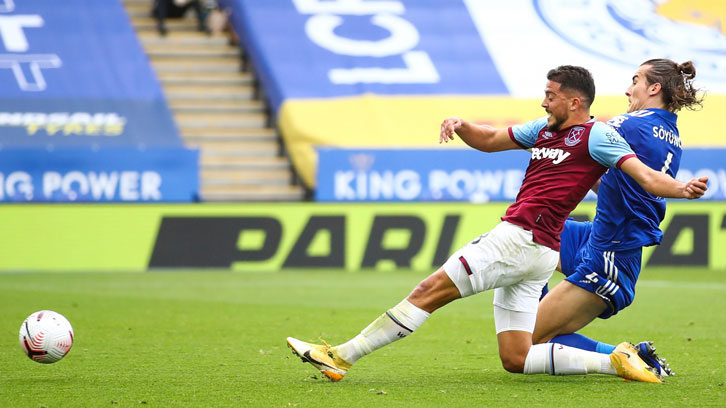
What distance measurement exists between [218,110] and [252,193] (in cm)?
259

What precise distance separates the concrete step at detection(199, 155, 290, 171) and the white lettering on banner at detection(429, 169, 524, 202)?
3202 millimetres

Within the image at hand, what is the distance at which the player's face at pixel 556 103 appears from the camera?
232 inches

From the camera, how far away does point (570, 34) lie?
72.6 ft

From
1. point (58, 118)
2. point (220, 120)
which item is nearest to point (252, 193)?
point (220, 120)

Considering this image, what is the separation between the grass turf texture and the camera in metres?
5.63

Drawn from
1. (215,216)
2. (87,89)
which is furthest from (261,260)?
(87,89)

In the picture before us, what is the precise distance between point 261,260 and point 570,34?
9.78 meters

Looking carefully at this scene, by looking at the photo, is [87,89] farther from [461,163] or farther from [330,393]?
[330,393]

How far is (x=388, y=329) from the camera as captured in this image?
588cm

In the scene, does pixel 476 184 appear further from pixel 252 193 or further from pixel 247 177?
pixel 247 177

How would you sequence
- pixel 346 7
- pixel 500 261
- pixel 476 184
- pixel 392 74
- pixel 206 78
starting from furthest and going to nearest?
pixel 346 7 → pixel 206 78 → pixel 392 74 → pixel 476 184 → pixel 500 261

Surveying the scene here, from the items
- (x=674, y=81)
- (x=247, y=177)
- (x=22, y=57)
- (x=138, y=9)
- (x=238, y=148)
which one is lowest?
(x=247, y=177)

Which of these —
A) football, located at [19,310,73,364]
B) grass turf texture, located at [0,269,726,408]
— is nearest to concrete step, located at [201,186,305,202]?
grass turf texture, located at [0,269,726,408]

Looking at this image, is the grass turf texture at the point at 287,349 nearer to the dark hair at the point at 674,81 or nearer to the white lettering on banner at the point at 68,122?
the dark hair at the point at 674,81
